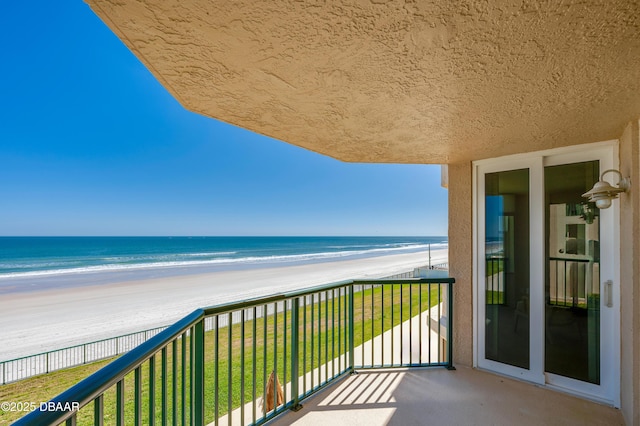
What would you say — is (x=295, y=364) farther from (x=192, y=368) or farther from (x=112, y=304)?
(x=112, y=304)

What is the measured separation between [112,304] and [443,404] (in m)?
11.9

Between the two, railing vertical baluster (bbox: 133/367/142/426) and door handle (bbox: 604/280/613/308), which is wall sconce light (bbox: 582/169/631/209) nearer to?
door handle (bbox: 604/280/613/308)

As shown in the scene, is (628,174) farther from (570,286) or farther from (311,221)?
(311,221)

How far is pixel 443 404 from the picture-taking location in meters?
2.37

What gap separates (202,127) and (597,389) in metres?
28.8

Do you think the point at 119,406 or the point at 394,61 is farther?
the point at 394,61

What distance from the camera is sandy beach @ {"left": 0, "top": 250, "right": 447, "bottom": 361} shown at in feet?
24.9

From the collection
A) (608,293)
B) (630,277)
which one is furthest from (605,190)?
(608,293)

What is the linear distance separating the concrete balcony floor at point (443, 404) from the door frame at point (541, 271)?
4.9 inches

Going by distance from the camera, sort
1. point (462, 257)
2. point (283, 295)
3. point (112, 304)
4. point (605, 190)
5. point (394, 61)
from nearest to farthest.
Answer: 1. point (394, 61)
2. point (605, 190)
3. point (283, 295)
4. point (462, 257)
5. point (112, 304)

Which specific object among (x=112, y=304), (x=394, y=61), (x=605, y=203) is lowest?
(x=112, y=304)

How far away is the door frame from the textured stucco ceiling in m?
0.56

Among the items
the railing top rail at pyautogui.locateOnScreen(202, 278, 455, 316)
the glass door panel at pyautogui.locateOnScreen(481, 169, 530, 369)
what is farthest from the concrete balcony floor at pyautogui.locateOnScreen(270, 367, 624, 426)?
the railing top rail at pyautogui.locateOnScreen(202, 278, 455, 316)

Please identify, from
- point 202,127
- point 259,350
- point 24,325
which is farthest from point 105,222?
point 259,350
